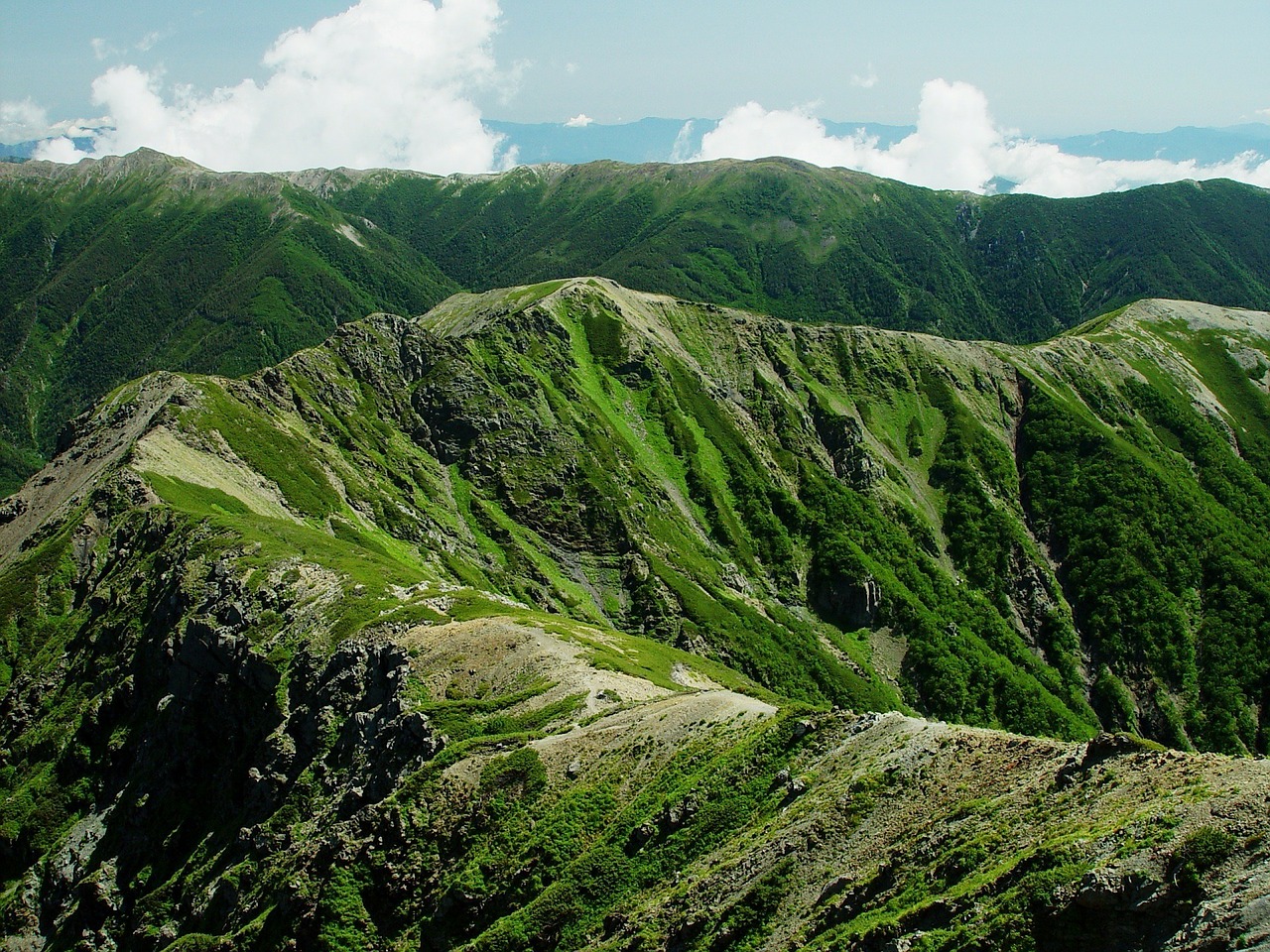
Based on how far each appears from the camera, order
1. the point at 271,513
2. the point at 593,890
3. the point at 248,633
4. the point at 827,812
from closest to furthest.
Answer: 1. the point at 827,812
2. the point at 593,890
3. the point at 248,633
4. the point at 271,513

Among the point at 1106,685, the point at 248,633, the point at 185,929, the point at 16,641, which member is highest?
the point at 248,633

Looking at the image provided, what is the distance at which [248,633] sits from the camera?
91688mm

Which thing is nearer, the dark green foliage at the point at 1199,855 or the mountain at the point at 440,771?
the dark green foliage at the point at 1199,855

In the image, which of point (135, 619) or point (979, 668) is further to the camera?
point (979, 668)

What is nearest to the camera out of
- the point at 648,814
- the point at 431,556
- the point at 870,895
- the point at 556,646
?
the point at 870,895

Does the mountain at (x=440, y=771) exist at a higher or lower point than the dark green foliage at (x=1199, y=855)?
lower

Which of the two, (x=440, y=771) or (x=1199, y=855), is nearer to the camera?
(x=1199, y=855)

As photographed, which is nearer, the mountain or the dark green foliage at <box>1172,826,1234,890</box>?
the dark green foliage at <box>1172,826,1234,890</box>

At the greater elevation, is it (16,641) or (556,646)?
(556,646)

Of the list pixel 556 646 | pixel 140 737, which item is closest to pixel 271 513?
pixel 140 737

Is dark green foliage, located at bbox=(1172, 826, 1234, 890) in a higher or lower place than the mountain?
higher

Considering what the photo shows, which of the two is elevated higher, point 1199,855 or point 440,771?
point 1199,855

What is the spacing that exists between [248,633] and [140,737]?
20.0 metres

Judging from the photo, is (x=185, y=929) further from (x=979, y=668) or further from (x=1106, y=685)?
(x=1106, y=685)
